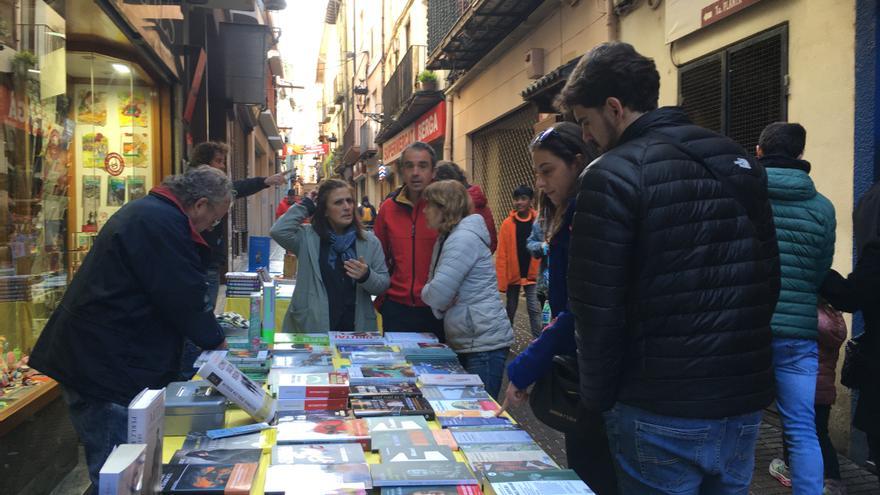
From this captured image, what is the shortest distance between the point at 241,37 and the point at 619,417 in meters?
11.9

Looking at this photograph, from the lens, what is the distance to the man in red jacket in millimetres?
4109

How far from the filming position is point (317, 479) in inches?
73.5

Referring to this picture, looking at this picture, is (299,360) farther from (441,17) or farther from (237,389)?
(441,17)

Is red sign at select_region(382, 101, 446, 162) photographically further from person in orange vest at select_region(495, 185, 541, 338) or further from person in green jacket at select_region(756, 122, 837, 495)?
person in green jacket at select_region(756, 122, 837, 495)

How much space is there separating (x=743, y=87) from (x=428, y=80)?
12231 millimetres

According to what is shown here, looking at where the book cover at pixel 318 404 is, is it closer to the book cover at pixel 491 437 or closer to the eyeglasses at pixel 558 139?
the book cover at pixel 491 437

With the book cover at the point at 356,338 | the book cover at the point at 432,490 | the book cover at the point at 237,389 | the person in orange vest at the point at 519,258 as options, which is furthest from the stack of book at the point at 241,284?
the person in orange vest at the point at 519,258

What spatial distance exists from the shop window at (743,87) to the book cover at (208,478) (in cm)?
485

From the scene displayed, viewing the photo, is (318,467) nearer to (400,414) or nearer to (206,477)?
(206,477)

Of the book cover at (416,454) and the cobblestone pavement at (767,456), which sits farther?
the cobblestone pavement at (767,456)

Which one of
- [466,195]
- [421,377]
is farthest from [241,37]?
[421,377]

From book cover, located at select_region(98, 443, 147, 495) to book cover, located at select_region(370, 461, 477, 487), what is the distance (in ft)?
2.26

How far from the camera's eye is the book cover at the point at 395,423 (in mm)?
2320

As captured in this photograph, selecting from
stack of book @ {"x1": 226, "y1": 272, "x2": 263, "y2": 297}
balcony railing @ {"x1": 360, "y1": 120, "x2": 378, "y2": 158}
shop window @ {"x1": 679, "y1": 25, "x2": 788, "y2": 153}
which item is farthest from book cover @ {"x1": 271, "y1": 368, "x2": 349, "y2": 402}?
balcony railing @ {"x1": 360, "y1": 120, "x2": 378, "y2": 158}
